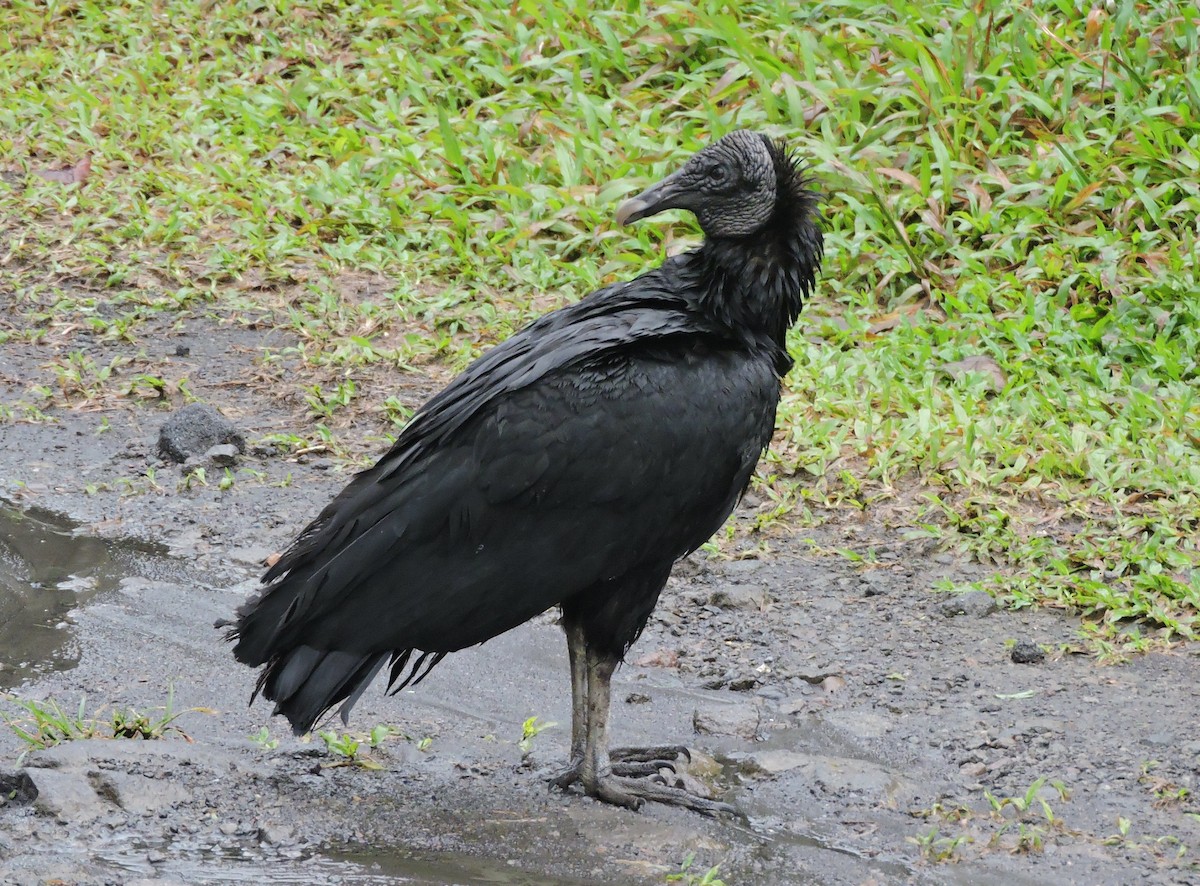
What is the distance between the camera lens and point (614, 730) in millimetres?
4098

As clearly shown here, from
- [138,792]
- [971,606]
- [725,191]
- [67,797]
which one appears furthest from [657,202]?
[67,797]

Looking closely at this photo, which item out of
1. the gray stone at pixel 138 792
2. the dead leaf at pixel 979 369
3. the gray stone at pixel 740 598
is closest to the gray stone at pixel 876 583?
the gray stone at pixel 740 598

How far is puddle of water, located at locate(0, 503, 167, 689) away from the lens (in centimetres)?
423

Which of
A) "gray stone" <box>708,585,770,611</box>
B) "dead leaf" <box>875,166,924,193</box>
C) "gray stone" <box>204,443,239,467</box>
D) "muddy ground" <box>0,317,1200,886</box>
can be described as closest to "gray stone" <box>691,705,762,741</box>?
"muddy ground" <box>0,317,1200,886</box>

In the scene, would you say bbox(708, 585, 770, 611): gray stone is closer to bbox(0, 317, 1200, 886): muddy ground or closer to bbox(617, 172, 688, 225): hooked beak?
bbox(0, 317, 1200, 886): muddy ground

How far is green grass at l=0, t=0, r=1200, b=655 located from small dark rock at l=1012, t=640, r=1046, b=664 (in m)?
0.17

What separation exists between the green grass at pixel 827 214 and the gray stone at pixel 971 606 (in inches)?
3.8

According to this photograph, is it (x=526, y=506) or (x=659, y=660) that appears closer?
(x=526, y=506)

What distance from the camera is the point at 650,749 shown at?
152 inches

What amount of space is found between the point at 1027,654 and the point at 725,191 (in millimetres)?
1707

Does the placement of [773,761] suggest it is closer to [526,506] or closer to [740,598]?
[740,598]

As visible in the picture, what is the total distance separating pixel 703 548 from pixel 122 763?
85.6 inches

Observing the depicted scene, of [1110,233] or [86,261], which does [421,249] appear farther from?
[1110,233]

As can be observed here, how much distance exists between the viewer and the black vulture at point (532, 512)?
341 cm
